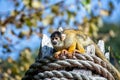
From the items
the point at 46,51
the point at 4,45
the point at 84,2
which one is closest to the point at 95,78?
the point at 46,51

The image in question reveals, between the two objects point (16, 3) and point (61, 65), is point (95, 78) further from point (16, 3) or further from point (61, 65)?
point (16, 3)

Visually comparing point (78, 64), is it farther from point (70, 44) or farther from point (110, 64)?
point (70, 44)

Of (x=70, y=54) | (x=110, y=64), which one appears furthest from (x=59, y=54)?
(x=110, y=64)

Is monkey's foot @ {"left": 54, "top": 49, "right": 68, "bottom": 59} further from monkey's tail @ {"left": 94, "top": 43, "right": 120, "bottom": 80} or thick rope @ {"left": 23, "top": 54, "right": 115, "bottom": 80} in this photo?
monkey's tail @ {"left": 94, "top": 43, "right": 120, "bottom": 80}

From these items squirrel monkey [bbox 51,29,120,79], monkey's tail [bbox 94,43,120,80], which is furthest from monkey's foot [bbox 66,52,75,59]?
monkey's tail [bbox 94,43,120,80]

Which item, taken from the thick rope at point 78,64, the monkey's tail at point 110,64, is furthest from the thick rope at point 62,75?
the monkey's tail at point 110,64

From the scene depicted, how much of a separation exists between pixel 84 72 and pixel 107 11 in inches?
162

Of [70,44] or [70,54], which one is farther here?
[70,44]

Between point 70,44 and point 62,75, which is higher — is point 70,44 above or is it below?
above

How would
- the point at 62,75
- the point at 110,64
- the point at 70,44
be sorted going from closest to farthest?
1. the point at 62,75
2. the point at 110,64
3. the point at 70,44

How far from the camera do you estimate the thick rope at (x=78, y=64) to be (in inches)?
69.6

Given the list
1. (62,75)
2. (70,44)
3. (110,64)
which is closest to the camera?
(62,75)

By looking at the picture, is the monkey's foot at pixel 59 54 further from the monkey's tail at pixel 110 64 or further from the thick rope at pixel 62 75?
the monkey's tail at pixel 110 64

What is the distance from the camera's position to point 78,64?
1760 millimetres
